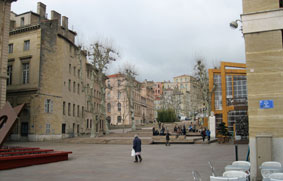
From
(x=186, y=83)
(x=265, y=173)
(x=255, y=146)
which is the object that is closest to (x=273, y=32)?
(x=255, y=146)

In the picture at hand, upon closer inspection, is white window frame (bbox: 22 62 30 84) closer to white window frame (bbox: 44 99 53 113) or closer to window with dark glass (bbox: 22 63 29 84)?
window with dark glass (bbox: 22 63 29 84)

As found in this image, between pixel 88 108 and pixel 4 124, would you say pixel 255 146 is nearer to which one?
pixel 4 124

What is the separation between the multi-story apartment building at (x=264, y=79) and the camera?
353 inches

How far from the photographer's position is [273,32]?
936 centimetres

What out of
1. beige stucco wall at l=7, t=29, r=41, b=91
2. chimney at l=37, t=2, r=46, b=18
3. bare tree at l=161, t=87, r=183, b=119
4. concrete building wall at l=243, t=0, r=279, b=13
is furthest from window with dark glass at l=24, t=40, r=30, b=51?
bare tree at l=161, t=87, r=183, b=119

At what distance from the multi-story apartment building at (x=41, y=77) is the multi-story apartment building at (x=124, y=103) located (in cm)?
2805

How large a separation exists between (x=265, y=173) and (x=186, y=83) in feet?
450

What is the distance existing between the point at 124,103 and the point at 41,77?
2045 inches

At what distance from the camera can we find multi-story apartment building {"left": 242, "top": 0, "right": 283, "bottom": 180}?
353 inches

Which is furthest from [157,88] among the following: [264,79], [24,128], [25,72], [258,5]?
[264,79]

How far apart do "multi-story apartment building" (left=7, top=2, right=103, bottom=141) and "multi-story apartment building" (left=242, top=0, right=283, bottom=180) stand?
29.8m

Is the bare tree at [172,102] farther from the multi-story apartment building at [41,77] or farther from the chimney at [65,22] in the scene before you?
the multi-story apartment building at [41,77]

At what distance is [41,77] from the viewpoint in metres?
37.4

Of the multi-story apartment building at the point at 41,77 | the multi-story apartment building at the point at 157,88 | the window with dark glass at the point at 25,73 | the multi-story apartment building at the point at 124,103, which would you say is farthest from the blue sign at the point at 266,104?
the multi-story apartment building at the point at 157,88
